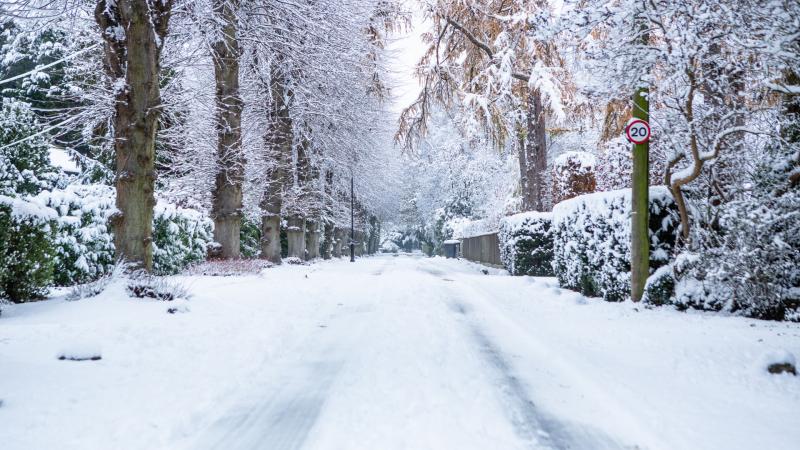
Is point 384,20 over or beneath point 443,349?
over

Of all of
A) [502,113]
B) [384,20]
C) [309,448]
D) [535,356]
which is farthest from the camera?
[384,20]

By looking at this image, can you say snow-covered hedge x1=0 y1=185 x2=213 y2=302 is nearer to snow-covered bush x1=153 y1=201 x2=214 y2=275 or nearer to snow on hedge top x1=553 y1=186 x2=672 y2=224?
snow-covered bush x1=153 y1=201 x2=214 y2=275

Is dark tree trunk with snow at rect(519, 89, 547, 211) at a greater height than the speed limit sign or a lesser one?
greater

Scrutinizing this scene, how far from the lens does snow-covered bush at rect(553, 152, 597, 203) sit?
1596 centimetres

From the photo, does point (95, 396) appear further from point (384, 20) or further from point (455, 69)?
point (384, 20)

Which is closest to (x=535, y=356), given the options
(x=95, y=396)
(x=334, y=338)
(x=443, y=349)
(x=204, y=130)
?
(x=443, y=349)

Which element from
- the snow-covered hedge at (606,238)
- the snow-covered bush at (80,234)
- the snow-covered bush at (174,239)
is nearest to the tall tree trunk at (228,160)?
the snow-covered bush at (174,239)

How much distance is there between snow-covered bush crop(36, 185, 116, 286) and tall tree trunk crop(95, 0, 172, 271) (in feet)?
7.36

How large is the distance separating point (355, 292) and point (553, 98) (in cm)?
654

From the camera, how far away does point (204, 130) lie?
15.6m

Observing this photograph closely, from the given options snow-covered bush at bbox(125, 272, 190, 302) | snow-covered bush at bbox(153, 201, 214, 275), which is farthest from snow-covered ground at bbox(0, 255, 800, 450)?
snow-covered bush at bbox(153, 201, 214, 275)

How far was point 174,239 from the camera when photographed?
12.9 m

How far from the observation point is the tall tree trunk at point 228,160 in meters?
12.8

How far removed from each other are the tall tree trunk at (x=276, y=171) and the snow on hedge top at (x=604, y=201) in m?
10.2
